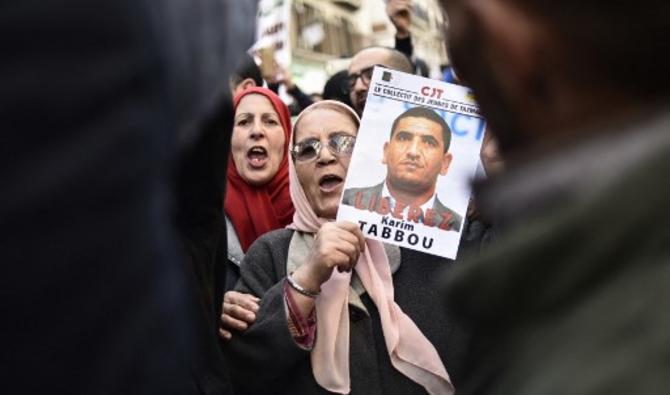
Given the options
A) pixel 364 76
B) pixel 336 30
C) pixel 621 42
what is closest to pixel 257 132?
pixel 364 76

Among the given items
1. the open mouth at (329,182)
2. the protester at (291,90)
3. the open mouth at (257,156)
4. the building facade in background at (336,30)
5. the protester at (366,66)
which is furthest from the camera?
the building facade in background at (336,30)

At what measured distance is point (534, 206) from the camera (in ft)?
2.64

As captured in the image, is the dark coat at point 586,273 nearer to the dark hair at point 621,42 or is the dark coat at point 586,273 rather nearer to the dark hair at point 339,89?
the dark hair at point 621,42

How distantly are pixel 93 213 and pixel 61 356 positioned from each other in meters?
0.16

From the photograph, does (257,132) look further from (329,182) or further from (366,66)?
(329,182)

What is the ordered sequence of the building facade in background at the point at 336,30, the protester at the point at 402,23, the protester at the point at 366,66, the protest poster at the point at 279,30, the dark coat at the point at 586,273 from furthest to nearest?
the building facade in background at the point at 336,30, the protest poster at the point at 279,30, the protester at the point at 402,23, the protester at the point at 366,66, the dark coat at the point at 586,273

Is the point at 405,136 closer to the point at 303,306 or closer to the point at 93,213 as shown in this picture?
the point at 303,306

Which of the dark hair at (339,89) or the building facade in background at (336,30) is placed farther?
the building facade in background at (336,30)

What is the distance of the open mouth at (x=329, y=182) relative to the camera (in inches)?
120

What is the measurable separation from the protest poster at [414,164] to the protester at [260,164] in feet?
3.01

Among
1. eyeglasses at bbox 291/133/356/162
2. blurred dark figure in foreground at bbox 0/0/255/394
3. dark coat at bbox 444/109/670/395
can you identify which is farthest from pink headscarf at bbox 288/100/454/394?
dark coat at bbox 444/109/670/395

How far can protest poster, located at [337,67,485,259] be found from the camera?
9.18 feet

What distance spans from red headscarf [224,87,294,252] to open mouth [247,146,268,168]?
7 cm

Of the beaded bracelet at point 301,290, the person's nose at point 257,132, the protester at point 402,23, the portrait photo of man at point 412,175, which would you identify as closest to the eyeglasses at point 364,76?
the person's nose at point 257,132
